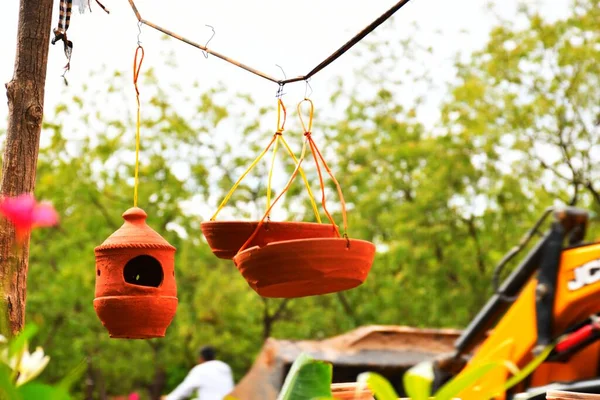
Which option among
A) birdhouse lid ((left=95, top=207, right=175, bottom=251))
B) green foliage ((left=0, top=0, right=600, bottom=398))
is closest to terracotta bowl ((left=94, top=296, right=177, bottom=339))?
birdhouse lid ((left=95, top=207, right=175, bottom=251))

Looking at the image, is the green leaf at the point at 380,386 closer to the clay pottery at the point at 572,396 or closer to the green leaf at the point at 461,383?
the green leaf at the point at 461,383

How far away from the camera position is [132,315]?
2.97m

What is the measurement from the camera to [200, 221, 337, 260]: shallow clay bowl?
2.89 m

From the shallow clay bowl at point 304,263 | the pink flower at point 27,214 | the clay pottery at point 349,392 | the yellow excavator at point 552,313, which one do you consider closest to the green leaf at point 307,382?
the clay pottery at point 349,392

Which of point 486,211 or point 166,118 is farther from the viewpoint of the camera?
point 166,118

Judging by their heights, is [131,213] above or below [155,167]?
below

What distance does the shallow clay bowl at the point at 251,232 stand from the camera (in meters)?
2.89

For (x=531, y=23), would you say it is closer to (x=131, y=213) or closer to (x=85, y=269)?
(x=85, y=269)

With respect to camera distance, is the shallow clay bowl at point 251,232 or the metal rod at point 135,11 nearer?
the shallow clay bowl at point 251,232

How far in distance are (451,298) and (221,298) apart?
143 inches

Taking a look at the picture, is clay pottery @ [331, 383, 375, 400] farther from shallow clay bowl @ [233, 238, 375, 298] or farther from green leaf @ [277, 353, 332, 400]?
shallow clay bowl @ [233, 238, 375, 298]

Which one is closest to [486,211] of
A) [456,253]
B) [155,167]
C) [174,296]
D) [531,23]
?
[456,253]

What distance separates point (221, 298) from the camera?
540 inches

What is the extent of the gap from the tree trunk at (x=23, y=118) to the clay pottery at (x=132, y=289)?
0.27m
